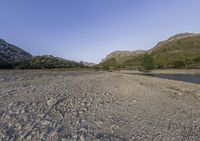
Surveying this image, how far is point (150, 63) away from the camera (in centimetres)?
11206

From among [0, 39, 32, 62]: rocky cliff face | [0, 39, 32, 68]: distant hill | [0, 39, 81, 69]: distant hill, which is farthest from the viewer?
[0, 39, 32, 62]: rocky cliff face

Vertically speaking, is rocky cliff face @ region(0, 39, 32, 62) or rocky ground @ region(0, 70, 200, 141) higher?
rocky cliff face @ region(0, 39, 32, 62)

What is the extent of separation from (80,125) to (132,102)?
627 cm

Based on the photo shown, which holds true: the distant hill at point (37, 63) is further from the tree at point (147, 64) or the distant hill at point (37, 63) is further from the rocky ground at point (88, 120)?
the rocky ground at point (88, 120)

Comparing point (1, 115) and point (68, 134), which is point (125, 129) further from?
point (1, 115)

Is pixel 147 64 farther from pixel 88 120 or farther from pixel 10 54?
pixel 88 120

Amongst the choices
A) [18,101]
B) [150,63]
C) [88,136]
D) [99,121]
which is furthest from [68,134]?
[150,63]

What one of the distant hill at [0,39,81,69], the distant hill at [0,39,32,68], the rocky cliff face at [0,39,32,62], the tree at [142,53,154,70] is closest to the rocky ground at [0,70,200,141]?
the distant hill at [0,39,81,69]

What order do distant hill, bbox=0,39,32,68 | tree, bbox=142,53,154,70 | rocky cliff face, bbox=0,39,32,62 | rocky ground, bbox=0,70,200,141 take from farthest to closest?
1. rocky cliff face, bbox=0,39,32,62
2. tree, bbox=142,53,154,70
3. distant hill, bbox=0,39,32,68
4. rocky ground, bbox=0,70,200,141

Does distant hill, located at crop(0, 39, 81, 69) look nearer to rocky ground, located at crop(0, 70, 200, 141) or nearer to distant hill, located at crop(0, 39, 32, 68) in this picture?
distant hill, located at crop(0, 39, 32, 68)

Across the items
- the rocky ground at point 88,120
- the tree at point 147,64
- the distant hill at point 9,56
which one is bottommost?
the rocky ground at point 88,120

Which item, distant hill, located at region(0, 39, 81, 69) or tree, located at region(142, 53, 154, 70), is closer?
distant hill, located at region(0, 39, 81, 69)

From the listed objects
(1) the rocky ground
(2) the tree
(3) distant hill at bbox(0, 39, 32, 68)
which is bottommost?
(1) the rocky ground

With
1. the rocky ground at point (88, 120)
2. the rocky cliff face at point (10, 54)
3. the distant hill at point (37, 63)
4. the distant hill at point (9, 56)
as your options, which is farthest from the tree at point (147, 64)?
the rocky ground at point (88, 120)
